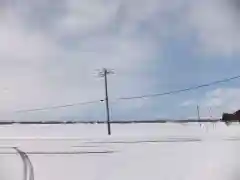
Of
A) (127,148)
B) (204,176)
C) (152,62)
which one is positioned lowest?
(204,176)

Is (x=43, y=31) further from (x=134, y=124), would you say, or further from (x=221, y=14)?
(x=221, y=14)

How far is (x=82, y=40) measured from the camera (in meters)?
1.74

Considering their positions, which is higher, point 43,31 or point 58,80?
point 43,31

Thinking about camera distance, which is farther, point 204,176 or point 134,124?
point 204,176

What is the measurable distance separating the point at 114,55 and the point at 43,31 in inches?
12.8

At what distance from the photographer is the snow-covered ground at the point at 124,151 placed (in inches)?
68.8

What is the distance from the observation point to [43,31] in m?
1.72

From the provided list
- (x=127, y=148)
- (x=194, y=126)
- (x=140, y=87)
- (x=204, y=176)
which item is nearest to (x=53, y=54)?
(x=140, y=87)

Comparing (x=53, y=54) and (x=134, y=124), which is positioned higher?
(x=53, y=54)

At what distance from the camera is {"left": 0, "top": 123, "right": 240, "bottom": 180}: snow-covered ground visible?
1.75m

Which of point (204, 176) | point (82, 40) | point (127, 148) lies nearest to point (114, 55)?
point (82, 40)

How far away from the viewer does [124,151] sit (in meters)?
1.84

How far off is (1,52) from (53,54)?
0.72ft

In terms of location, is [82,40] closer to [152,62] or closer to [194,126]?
[152,62]
